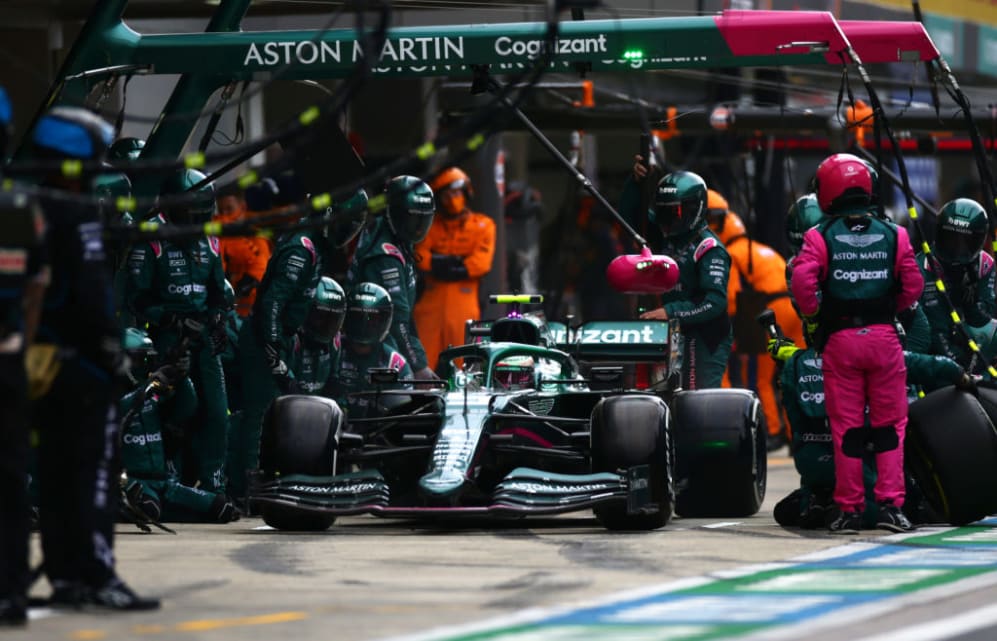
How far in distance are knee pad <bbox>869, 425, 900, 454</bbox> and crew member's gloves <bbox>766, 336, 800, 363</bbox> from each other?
1.18m

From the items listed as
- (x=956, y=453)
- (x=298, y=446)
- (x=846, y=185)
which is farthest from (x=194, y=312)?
(x=956, y=453)

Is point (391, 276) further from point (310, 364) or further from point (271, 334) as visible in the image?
point (271, 334)

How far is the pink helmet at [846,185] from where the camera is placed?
13.2 m

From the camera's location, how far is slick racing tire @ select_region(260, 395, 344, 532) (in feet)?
43.8

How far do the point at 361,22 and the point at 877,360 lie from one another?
386 cm

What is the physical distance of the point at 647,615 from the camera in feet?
30.3

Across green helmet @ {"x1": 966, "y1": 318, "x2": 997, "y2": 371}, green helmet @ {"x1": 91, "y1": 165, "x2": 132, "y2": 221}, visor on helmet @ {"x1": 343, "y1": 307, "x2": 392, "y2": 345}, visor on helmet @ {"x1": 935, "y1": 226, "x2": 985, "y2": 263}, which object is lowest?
green helmet @ {"x1": 966, "y1": 318, "x2": 997, "y2": 371}

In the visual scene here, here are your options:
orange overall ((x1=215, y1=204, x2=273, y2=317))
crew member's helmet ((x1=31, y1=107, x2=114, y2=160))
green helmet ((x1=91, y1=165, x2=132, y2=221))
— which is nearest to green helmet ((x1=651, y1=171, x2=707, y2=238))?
orange overall ((x1=215, y1=204, x2=273, y2=317))

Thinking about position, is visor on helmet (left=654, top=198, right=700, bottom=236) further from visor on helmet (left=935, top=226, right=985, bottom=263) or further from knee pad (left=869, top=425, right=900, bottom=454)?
knee pad (left=869, top=425, right=900, bottom=454)

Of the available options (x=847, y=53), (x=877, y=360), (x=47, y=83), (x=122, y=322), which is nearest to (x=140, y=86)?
(x=47, y=83)

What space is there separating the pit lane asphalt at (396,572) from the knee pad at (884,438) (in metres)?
0.50

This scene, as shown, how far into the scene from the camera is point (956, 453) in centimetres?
1346

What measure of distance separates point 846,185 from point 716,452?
195 centimetres

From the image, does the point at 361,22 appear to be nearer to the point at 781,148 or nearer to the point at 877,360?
the point at 877,360
